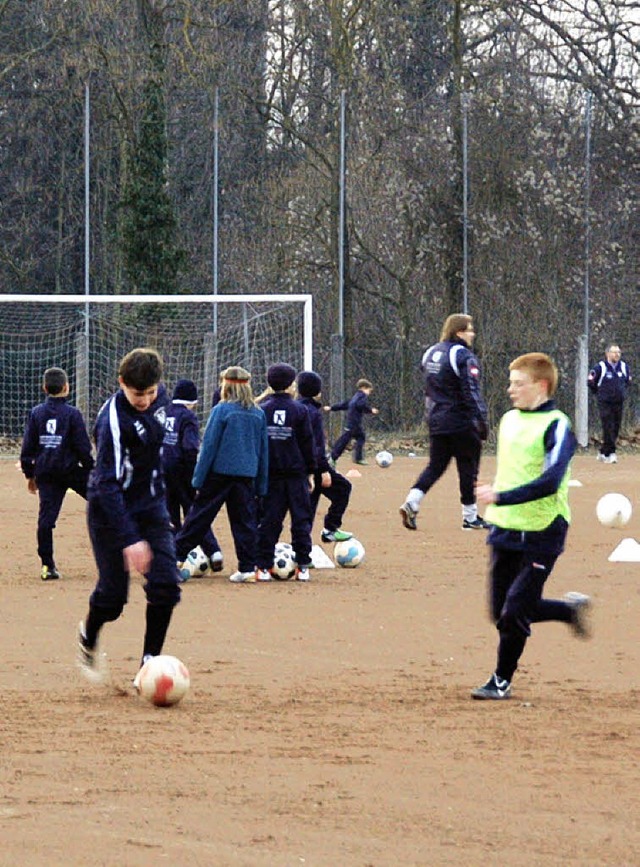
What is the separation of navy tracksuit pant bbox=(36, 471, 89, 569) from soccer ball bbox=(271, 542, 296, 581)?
1601mm

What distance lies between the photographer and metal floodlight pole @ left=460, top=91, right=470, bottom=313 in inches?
1293

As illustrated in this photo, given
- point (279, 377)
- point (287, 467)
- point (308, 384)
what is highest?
point (279, 377)

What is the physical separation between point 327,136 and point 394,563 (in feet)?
74.3

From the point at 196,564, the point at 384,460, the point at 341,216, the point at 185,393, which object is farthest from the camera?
the point at 341,216

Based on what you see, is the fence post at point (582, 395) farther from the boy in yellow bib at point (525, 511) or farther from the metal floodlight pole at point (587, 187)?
the boy in yellow bib at point (525, 511)

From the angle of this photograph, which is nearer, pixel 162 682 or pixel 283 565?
pixel 162 682

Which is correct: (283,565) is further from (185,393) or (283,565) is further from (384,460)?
(384,460)

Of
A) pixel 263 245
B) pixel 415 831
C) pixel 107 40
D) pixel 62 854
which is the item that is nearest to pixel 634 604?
pixel 415 831

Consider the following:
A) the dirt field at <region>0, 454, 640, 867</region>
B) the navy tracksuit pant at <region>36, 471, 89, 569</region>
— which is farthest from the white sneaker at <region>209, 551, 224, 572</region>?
the navy tracksuit pant at <region>36, 471, 89, 569</region>

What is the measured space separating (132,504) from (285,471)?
486 centimetres

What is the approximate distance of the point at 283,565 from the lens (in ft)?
42.0

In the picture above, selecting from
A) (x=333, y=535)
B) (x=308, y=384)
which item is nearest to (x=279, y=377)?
(x=308, y=384)

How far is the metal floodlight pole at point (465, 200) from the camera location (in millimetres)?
32844

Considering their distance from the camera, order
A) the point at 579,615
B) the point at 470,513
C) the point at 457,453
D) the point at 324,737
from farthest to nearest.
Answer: the point at 470,513
the point at 457,453
the point at 579,615
the point at 324,737
